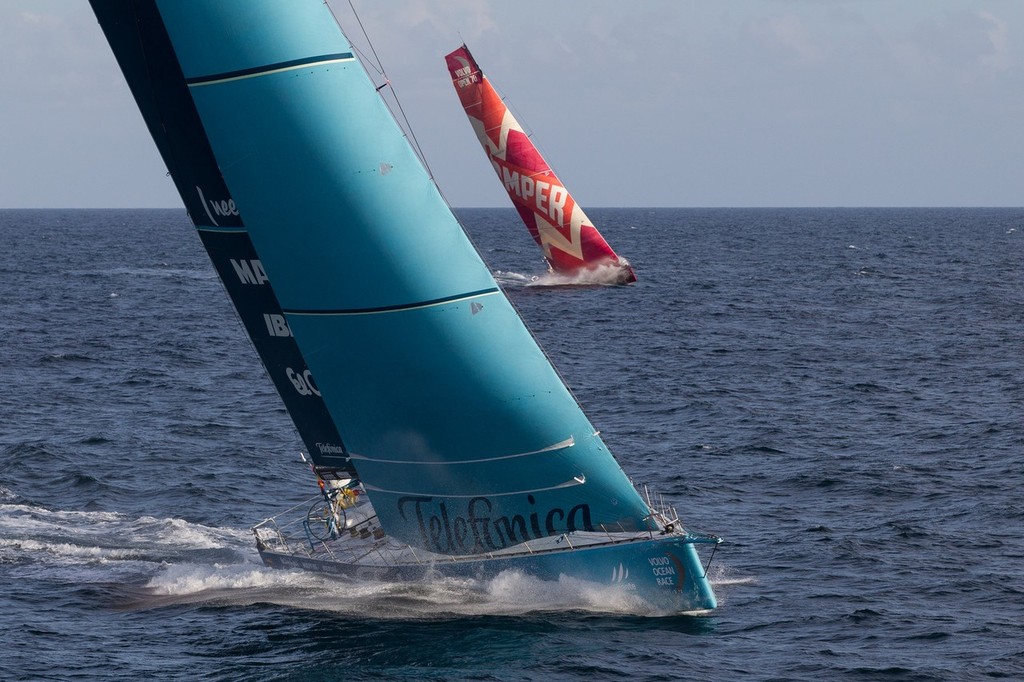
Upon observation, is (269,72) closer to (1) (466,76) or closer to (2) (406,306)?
(2) (406,306)

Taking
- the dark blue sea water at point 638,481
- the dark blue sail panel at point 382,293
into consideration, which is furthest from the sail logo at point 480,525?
the dark blue sea water at point 638,481

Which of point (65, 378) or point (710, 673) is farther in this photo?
point (65, 378)

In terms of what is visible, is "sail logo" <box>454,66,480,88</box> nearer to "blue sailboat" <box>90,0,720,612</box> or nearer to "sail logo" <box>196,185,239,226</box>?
"blue sailboat" <box>90,0,720,612</box>

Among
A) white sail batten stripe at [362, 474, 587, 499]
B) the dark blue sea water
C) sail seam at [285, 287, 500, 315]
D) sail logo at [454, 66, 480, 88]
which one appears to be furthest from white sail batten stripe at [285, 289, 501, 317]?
sail logo at [454, 66, 480, 88]

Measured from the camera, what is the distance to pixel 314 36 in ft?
72.4

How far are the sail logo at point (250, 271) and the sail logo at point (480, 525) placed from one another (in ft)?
16.0

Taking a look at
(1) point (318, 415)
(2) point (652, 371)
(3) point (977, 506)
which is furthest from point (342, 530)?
(2) point (652, 371)

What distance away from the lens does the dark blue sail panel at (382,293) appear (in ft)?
72.0

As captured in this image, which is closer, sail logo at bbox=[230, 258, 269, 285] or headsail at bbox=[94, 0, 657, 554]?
headsail at bbox=[94, 0, 657, 554]

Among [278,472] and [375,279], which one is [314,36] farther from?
[278,472]

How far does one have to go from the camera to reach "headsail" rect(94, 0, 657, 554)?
21.9 meters

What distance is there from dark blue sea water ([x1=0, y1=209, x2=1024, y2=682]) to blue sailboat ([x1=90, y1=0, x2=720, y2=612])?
1181mm

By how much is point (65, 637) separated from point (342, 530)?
6211mm

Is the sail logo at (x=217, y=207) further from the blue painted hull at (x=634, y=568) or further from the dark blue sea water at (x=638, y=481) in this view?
the blue painted hull at (x=634, y=568)
